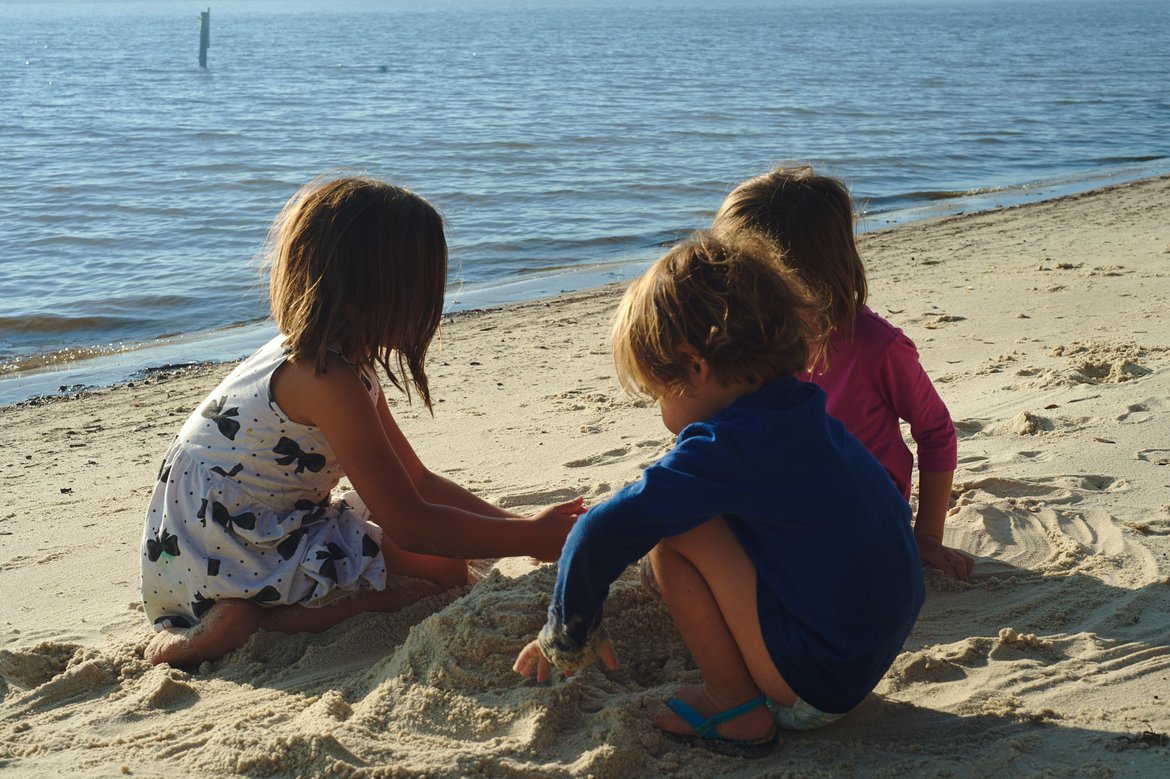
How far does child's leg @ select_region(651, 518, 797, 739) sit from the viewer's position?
207 centimetres

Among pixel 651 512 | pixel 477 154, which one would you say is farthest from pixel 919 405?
pixel 477 154

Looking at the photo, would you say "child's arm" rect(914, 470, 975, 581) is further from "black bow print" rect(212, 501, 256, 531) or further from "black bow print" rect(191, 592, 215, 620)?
"black bow print" rect(191, 592, 215, 620)

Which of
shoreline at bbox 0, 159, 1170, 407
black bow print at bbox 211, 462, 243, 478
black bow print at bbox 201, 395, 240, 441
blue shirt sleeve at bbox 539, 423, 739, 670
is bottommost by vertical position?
shoreline at bbox 0, 159, 1170, 407

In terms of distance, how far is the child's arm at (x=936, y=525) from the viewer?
9.92 ft

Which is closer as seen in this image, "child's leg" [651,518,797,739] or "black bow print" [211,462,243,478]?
"child's leg" [651,518,797,739]

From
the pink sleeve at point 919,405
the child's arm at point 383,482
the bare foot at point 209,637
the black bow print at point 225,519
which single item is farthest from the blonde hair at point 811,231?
the bare foot at point 209,637

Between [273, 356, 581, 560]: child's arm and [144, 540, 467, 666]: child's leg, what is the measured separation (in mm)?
232

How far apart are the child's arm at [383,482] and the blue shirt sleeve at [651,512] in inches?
31.2

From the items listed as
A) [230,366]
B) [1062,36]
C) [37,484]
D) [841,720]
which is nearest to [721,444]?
[841,720]

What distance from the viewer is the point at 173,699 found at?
2604 mm

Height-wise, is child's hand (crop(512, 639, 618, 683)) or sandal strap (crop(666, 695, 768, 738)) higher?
child's hand (crop(512, 639, 618, 683))

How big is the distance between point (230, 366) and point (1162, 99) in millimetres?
23780

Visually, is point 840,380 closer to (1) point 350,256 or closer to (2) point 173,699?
(1) point 350,256

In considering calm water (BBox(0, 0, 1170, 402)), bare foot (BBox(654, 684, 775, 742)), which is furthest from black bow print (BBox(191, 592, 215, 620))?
calm water (BBox(0, 0, 1170, 402))
